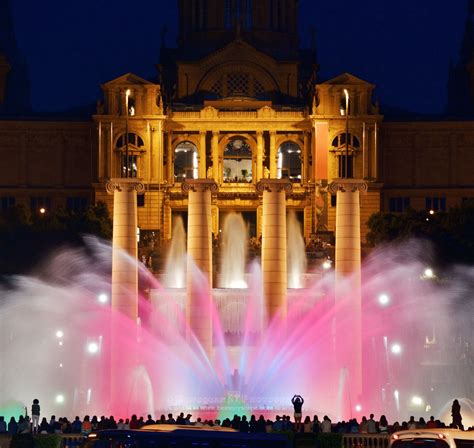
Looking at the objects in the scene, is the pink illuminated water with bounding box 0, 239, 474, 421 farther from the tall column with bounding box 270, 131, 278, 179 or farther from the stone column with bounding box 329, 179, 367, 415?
the tall column with bounding box 270, 131, 278, 179

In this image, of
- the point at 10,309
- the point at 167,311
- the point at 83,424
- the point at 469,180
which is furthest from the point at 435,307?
the point at 83,424

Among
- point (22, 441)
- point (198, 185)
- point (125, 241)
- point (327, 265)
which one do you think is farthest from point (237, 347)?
point (22, 441)

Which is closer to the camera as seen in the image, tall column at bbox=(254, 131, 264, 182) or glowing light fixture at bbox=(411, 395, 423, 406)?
glowing light fixture at bbox=(411, 395, 423, 406)

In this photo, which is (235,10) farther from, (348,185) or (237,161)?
(348,185)

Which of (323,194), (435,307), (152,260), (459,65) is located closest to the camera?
(435,307)

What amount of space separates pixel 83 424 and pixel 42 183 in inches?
3147

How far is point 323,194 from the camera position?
5674 inches

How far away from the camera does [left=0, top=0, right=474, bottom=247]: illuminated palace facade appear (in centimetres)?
14550

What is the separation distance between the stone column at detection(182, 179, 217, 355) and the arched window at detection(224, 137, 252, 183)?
2128 inches

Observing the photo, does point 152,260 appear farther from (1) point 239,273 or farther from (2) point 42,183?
(2) point 42,183

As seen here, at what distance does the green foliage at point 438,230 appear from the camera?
125m

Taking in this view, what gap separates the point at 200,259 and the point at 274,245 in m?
3.74

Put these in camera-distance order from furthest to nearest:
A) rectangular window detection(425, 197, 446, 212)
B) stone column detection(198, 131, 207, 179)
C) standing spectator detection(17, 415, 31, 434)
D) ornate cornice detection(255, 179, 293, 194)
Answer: rectangular window detection(425, 197, 446, 212) → stone column detection(198, 131, 207, 179) → ornate cornice detection(255, 179, 293, 194) → standing spectator detection(17, 415, 31, 434)

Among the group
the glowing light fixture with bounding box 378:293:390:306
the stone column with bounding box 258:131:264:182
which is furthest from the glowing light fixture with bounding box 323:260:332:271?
the stone column with bounding box 258:131:264:182
